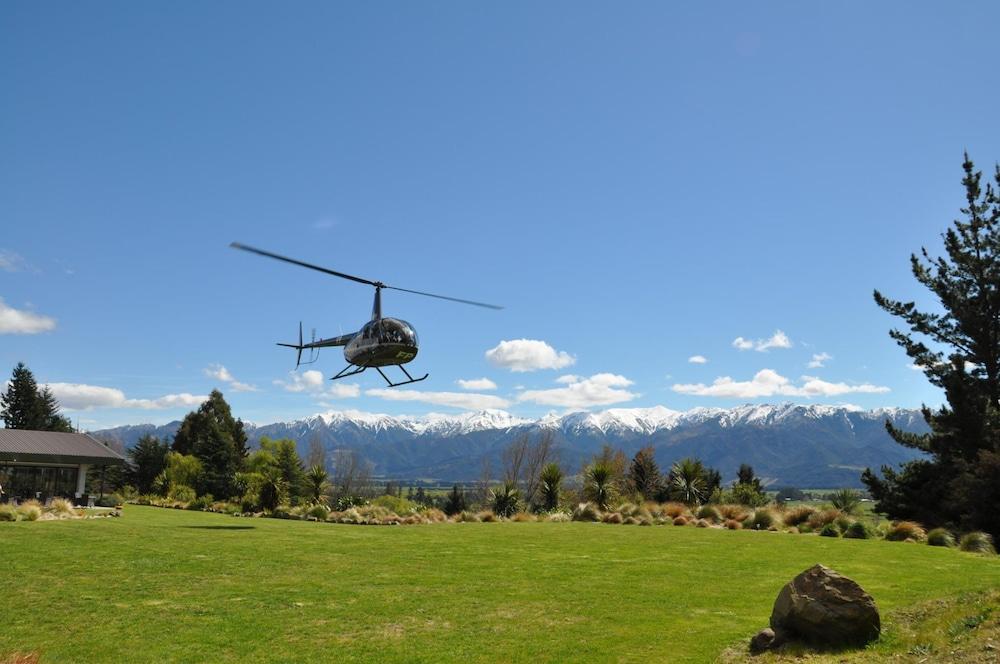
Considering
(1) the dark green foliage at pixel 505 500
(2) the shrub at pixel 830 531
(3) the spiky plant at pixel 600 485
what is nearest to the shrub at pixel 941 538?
(2) the shrub at pixel 830 531

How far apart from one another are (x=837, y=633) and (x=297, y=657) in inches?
246

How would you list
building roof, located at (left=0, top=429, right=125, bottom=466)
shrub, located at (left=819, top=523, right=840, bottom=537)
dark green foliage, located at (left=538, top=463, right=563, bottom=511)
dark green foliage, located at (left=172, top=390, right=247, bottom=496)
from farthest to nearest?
dark green foliage, located at (left=172, top=390, right=247, bottom=496) < building roof, located at (left=0, top=429, right=125, bottom=466) < dark green foliage, located at (left=538, top=463, right=563, bottom=511) < shrub, located at (left=819, top=523, right=840, bottom=537)

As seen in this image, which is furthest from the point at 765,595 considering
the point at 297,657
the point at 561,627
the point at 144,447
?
the point at 144,447

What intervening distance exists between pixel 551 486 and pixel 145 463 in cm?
4211

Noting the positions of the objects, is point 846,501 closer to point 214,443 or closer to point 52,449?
point 52,449

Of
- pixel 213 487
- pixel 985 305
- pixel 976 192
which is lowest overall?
pixel 213 487

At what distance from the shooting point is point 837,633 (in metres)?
7.56

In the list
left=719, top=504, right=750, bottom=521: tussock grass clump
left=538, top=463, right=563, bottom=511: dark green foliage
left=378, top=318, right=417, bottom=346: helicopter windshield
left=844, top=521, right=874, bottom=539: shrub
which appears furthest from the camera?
left=538, top=463, right=563, bottom=511: dark green foliage

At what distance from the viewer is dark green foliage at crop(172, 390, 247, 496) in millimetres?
51906

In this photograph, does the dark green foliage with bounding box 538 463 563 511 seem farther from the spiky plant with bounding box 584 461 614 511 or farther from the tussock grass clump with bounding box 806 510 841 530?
the tussock grass clump with bounding box 806 510 841 530

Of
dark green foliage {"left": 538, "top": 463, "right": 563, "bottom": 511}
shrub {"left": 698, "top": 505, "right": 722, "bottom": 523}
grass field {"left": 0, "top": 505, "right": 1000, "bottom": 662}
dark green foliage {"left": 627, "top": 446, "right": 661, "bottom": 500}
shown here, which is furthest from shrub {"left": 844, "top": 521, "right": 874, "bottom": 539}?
dark green foliage {"left": 627, "top": 446, "right": 661, "bottom": 500}

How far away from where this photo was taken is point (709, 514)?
86.0 feet

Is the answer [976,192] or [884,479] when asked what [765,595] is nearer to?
[884,479]

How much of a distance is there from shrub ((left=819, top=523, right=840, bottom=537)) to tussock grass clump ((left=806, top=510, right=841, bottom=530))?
0.77m
